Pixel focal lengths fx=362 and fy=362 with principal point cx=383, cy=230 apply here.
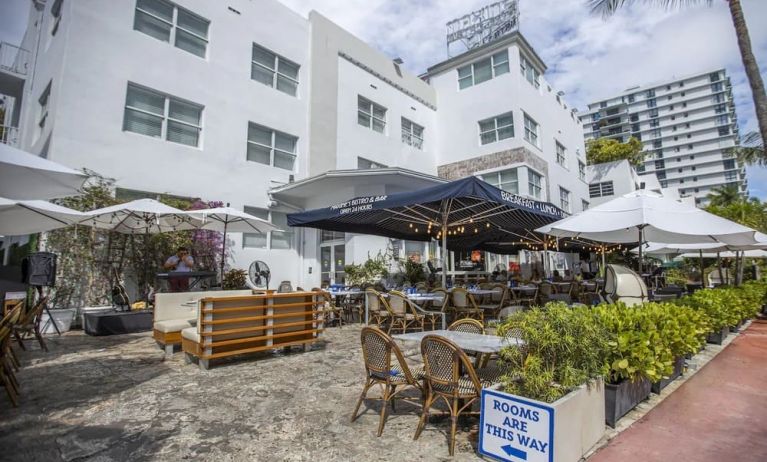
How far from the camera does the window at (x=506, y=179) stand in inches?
618

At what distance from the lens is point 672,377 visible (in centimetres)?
426

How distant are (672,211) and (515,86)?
12613 millimetres

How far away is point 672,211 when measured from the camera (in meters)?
4.98

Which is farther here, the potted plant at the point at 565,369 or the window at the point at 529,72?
the window at the point at 529,72

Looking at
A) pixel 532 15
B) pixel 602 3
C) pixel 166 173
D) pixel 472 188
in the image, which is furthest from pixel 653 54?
pixel 166 173

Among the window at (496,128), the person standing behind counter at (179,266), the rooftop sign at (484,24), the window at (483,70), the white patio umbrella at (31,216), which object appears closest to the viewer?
the white patio umbrella at (31,216)

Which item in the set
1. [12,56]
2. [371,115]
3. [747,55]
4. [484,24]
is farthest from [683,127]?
[12,56]

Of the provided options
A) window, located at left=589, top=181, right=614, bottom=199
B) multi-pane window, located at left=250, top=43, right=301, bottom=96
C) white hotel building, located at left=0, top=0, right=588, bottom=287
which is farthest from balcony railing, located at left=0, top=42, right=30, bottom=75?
window, located at left=589, top=181, right=614, bottom=199

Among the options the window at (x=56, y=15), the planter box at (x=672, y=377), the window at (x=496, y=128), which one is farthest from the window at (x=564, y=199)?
the window at (x=56, y=15)

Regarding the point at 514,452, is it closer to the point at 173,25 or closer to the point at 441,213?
the point at 441,213

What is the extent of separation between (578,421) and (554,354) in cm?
46

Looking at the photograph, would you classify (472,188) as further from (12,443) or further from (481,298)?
(12,443)

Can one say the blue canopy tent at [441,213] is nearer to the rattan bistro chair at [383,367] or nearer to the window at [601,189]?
the rattan bistro chair at [383,367]

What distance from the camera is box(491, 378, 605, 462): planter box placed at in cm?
229
